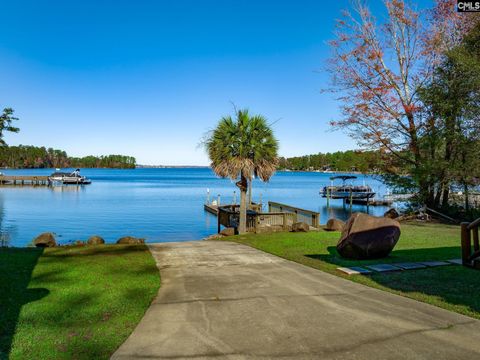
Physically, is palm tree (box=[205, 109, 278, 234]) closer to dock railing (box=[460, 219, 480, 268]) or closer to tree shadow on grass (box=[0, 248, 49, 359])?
tree shadow on grass (box=[0, 248, 49, 359])

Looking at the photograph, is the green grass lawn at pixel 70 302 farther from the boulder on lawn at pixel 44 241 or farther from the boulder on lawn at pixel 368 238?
the boulder on lawn at pixel 368 238

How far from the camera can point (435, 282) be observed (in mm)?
8125

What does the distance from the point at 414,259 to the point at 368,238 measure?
1600mm

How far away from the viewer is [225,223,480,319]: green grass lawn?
713 centimetres

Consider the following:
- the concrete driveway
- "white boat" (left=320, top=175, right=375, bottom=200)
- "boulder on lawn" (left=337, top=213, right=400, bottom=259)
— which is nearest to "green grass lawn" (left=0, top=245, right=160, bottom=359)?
the concrete driveway

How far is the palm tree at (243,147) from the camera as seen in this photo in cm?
1839

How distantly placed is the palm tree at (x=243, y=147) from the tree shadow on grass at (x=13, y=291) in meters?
9.87

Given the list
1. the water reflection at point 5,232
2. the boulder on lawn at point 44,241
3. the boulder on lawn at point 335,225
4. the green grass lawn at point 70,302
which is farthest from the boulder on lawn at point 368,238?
the water reflection at point 5,232

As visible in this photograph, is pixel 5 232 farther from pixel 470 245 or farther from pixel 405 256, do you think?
pixel 470 245

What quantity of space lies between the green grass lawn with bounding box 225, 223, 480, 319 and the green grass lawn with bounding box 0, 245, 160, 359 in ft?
16.4

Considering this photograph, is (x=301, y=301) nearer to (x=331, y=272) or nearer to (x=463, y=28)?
(x=331, y=272)

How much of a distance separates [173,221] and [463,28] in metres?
27.9

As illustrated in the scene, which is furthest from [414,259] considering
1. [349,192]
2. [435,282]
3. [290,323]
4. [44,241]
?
[349,192]

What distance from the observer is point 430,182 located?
21.8 meters
